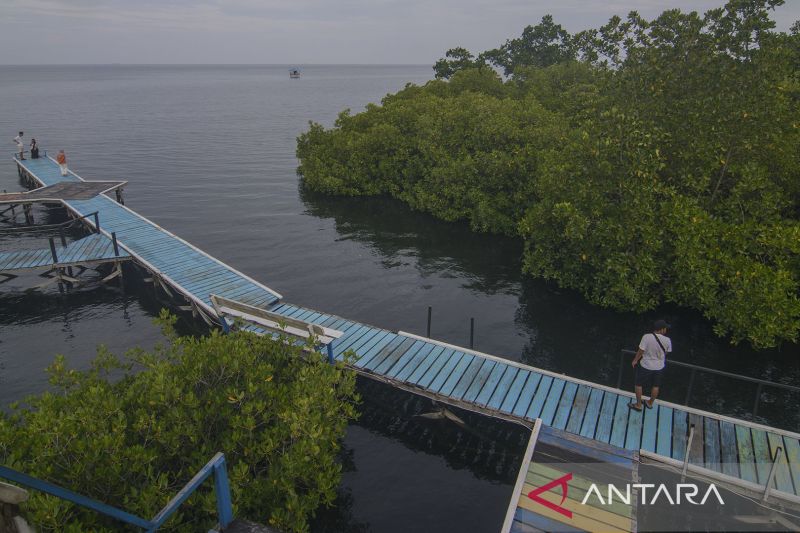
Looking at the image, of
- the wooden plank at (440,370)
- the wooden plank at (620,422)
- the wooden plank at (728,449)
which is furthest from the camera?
the wooden plank at (440,370)

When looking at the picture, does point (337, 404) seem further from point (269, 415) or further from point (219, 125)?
point (219, 125)

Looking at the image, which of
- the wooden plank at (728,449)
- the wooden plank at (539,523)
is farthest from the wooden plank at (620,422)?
the wooden plank at (539,523)

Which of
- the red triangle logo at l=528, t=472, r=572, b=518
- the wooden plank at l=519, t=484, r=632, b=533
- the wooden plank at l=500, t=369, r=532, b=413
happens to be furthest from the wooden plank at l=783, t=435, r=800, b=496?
the wooden plank at l=500, t=369, r=532, b=413

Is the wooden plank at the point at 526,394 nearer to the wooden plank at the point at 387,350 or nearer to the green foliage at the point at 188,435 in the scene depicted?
the wooden plank at the point at 387,350

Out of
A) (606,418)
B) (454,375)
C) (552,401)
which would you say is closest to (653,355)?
(606,418)

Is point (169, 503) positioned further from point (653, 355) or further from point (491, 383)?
point (653, 355)

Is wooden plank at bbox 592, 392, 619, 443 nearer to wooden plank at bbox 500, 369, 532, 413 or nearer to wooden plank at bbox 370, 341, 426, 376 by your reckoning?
wooden plank at bbox 500, 369, 532, 413
